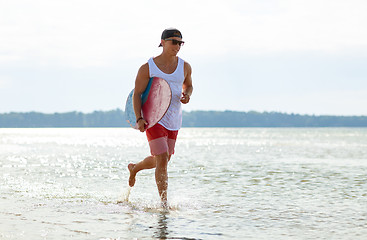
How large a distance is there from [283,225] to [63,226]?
2.10 meters

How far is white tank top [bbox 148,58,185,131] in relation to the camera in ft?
22.3

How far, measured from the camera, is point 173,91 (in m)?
6.77

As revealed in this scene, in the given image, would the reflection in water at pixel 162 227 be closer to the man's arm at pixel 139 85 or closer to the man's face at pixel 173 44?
the man's arm at pixel 139 85

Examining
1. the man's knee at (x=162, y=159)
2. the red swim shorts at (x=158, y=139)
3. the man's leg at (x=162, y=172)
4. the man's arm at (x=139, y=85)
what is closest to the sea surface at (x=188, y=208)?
the man's leg at (x=162, y=172)

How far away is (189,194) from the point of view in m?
8.34

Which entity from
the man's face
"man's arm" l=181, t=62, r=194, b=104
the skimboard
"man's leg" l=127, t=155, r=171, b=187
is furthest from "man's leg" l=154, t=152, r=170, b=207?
the man's face

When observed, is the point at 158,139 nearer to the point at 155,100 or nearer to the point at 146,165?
the point at 155,100

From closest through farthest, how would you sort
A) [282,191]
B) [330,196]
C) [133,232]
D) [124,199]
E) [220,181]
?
[133,232] < [124,199] < [330,196] < [282,191] < [220,181]

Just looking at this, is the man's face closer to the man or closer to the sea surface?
the man

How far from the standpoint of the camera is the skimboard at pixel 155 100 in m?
6.69


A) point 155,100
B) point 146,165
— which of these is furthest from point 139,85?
point 146,165

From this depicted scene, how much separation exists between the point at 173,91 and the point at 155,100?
0.77ft

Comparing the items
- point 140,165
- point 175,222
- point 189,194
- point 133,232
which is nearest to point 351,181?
point 189,194

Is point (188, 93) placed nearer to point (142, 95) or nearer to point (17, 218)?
point (142, 95)
